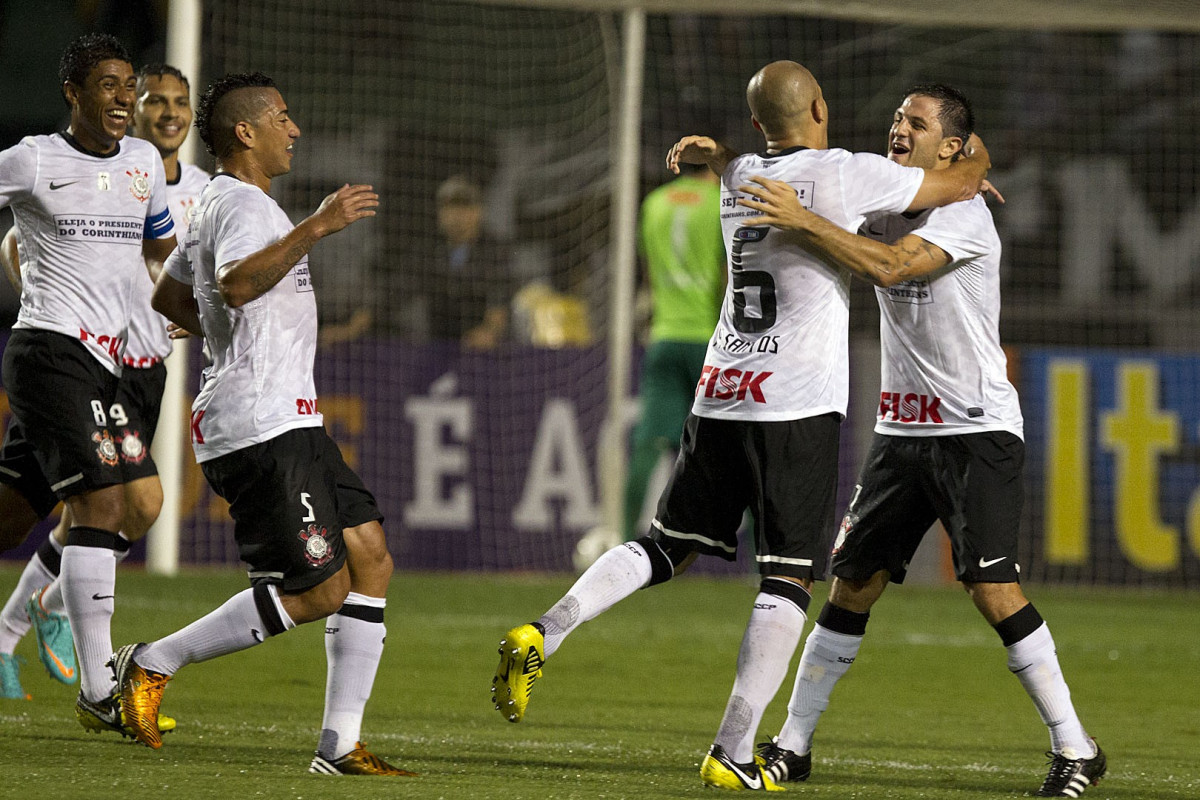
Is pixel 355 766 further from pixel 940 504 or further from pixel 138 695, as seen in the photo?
pixel 940 504

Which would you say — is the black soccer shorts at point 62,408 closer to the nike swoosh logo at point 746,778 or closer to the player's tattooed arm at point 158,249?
the player's tattooed arm at point 158,249

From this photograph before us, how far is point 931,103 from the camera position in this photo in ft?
17.0

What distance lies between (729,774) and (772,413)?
3.12 ft

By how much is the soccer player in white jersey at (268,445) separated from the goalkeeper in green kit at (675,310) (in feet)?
18.2

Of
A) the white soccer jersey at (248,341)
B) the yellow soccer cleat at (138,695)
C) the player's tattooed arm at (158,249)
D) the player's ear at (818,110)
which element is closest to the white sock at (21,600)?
the player's tattooed arm at (158,249)

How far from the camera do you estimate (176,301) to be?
514 cm

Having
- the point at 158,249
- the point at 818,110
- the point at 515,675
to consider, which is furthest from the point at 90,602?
the point at 818,110

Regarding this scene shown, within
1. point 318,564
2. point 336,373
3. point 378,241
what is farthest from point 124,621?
point 378,241

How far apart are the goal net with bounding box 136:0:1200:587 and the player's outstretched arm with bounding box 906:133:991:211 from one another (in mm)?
4428

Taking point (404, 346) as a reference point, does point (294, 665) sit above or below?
below

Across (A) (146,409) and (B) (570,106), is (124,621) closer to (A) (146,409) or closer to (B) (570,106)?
(A) (146,409)

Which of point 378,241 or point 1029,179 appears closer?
point 378,241

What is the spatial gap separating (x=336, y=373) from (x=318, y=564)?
7112mm

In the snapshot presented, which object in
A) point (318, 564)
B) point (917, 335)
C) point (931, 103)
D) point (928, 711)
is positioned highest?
point (931, 103)
